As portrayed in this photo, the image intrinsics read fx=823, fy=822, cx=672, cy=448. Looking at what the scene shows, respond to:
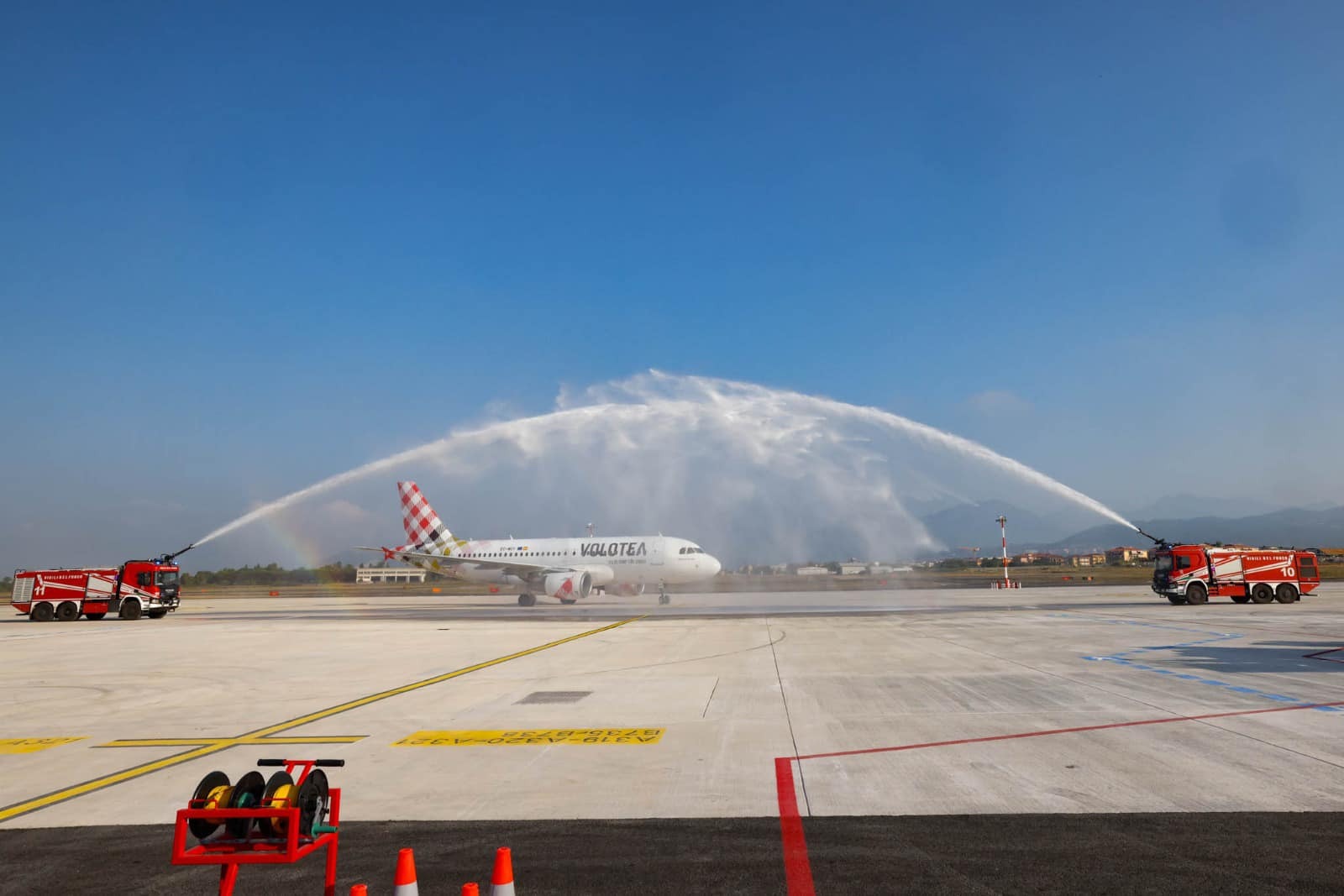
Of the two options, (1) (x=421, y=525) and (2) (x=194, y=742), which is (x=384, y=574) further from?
(2) (x=194, y=742)

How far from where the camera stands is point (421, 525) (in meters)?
61.1

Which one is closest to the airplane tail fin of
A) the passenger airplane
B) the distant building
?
the passenger airplane

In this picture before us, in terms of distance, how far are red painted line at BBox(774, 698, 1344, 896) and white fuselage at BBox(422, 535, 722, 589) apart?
4074 centimetres

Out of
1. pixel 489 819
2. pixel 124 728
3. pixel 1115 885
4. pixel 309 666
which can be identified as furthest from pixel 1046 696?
pixel 309 666

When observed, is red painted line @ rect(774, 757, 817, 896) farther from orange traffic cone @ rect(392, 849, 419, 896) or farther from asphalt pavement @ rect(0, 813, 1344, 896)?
orange traffic cone @ rect(392, 849, 419, 896)

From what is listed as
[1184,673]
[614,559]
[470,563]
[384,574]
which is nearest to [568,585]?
[614,559]

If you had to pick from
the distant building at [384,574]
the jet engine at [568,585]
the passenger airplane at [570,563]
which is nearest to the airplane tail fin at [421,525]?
the passenger airplane at [570,563]

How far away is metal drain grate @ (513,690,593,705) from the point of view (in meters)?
15.0

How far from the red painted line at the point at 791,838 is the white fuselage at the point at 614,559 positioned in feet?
140

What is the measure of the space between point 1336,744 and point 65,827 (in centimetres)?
1427

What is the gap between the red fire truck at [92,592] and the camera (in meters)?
43.2

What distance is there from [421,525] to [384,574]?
125m

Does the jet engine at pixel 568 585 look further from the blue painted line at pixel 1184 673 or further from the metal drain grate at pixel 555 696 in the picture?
the metal drain grate at pixel 555 696

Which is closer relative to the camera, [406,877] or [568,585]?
[406,877]
